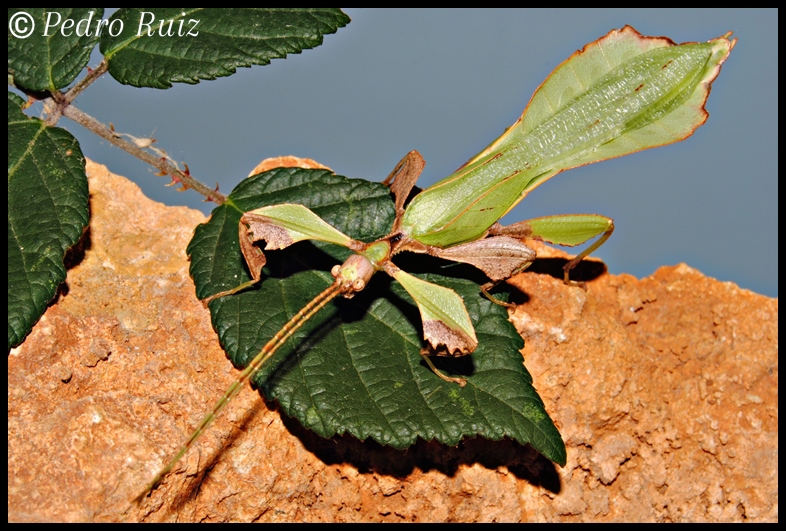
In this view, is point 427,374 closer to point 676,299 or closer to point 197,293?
point 197,293

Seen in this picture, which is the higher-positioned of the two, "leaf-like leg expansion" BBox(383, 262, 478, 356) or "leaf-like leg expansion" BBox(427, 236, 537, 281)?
"leaf-like leg expansion" BBox(427, 236, 537, 281)

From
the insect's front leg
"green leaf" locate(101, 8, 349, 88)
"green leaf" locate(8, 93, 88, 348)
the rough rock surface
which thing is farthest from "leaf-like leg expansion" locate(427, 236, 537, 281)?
"green leaf" locate(8, 93, 88, 348)

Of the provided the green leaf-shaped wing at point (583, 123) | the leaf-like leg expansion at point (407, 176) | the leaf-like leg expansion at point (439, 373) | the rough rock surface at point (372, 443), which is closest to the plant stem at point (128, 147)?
the rough rock surface at point (372, 443)

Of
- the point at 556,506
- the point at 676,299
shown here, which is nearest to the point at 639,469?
the point at 556,506

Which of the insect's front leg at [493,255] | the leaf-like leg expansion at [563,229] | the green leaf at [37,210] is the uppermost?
the leaf-like leg expansion at [563,229]

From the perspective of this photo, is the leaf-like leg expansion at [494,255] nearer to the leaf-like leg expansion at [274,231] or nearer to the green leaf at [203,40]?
the leaf-like leg expansion at [274,231]

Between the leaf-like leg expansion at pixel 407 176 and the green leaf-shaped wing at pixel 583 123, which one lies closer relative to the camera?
the green leaf-shaped wing at pixel 583 123

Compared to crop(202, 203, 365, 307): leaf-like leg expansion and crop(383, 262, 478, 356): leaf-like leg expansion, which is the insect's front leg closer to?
crop(383, 262, 478, 356): leaf-like leg expansion
